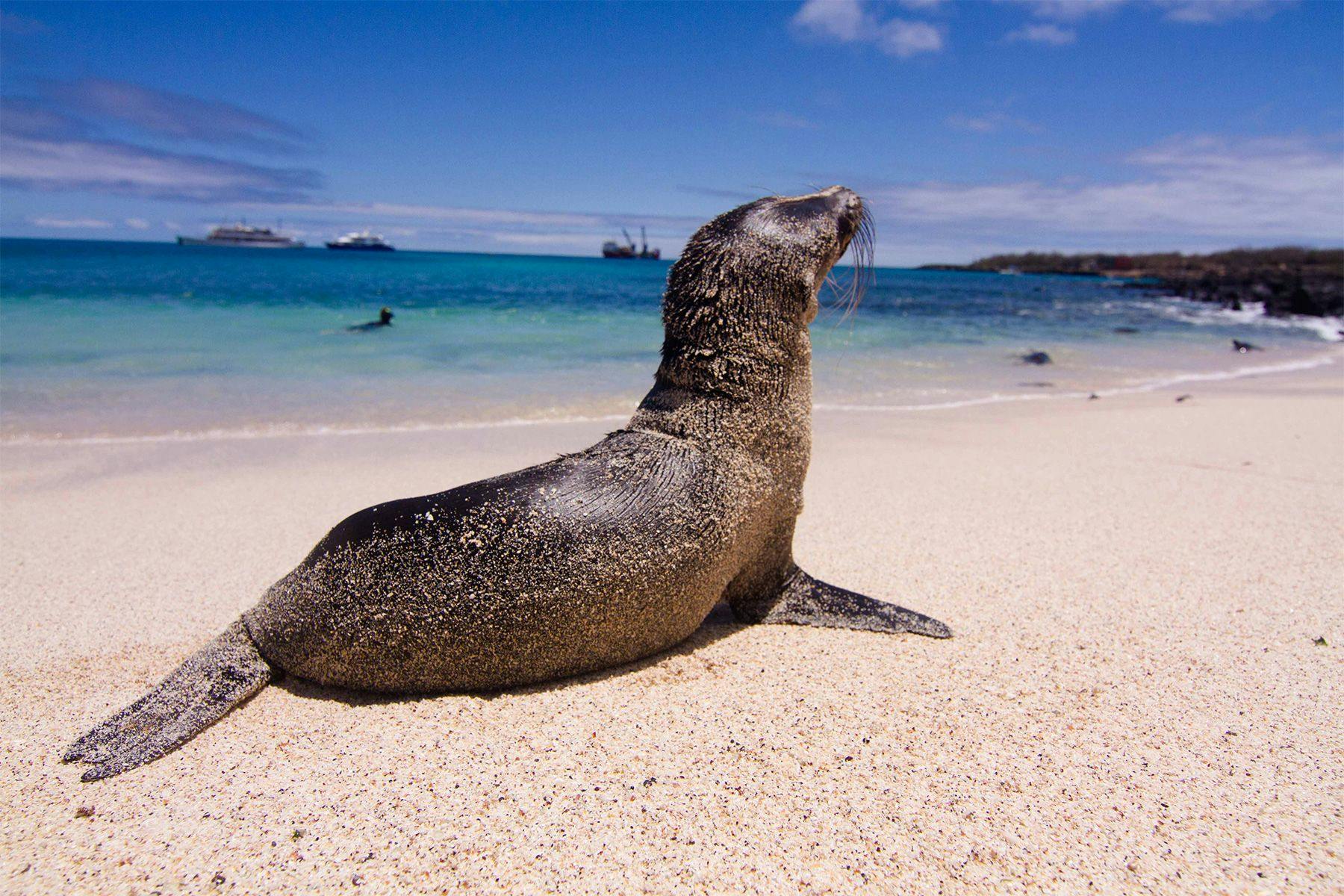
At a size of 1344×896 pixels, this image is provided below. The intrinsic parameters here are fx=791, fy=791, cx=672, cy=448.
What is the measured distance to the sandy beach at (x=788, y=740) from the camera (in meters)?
2.16

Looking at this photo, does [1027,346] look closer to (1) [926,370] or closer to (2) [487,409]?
(1) [926,370]

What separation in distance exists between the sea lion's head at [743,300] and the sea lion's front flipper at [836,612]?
102 centimetres

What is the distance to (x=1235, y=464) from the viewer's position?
6582 millimetres

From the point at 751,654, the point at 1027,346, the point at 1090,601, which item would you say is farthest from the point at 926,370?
the point at 751,654

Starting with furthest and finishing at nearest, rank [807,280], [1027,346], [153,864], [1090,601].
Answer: [1027,346] < [1090,601] < [807,280] < [153,864]

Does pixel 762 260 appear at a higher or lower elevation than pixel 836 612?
higher

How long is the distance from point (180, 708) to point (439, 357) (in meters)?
12.4

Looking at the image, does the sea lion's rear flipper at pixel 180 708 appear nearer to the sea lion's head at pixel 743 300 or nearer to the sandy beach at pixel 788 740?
the sandy beach at pixel 788 740

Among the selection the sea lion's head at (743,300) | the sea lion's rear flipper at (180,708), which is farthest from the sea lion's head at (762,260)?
the sea lion's rear flipper at (180,708)

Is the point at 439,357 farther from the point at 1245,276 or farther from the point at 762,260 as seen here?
the point at 1245,276

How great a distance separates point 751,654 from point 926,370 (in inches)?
474

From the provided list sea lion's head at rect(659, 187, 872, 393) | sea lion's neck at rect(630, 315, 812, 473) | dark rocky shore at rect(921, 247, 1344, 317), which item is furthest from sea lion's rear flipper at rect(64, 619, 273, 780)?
dark rocky shore at rect(921, 247, 1344, 317)

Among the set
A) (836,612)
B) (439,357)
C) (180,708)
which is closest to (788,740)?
(836,612)

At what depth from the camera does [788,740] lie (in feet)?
8.96
